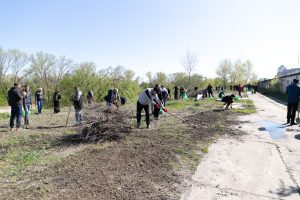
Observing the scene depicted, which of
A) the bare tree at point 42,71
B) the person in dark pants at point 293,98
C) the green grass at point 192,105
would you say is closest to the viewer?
the person in dark pants at point 293,98

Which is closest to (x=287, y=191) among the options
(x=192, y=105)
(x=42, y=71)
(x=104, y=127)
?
(x=104, y=127)

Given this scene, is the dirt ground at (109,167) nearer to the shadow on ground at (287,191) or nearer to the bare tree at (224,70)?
the shadow on ground at (287,191)

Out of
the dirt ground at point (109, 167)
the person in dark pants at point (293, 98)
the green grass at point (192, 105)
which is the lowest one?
the dirt ground at point (109, 167)

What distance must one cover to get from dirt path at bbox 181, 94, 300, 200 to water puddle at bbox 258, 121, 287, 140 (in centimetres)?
7

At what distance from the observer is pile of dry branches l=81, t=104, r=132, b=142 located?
26.5ft

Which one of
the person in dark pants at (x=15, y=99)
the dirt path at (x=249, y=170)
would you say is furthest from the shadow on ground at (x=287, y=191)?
the person in dark pants at (x=15, y=99)

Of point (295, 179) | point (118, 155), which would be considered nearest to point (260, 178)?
point (295, 179)

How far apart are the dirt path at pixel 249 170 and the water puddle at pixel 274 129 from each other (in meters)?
0.07

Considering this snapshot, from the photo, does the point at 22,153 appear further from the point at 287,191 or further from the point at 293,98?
the point at 293,98

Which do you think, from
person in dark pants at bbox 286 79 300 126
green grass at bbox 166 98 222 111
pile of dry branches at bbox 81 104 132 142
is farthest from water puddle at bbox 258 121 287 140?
green grass at bbox 166 98 222 111

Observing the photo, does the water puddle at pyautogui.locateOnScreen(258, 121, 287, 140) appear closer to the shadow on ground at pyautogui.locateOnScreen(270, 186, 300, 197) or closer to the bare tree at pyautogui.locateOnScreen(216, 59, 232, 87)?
the shadow on ground at pyautogui.locateOnScreen(270, 186, 300, 197)

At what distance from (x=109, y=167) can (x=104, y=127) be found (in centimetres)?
258

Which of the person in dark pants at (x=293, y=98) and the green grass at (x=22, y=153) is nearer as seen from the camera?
the green grass at (x=22, y=153)

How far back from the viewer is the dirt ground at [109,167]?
4.50 m
